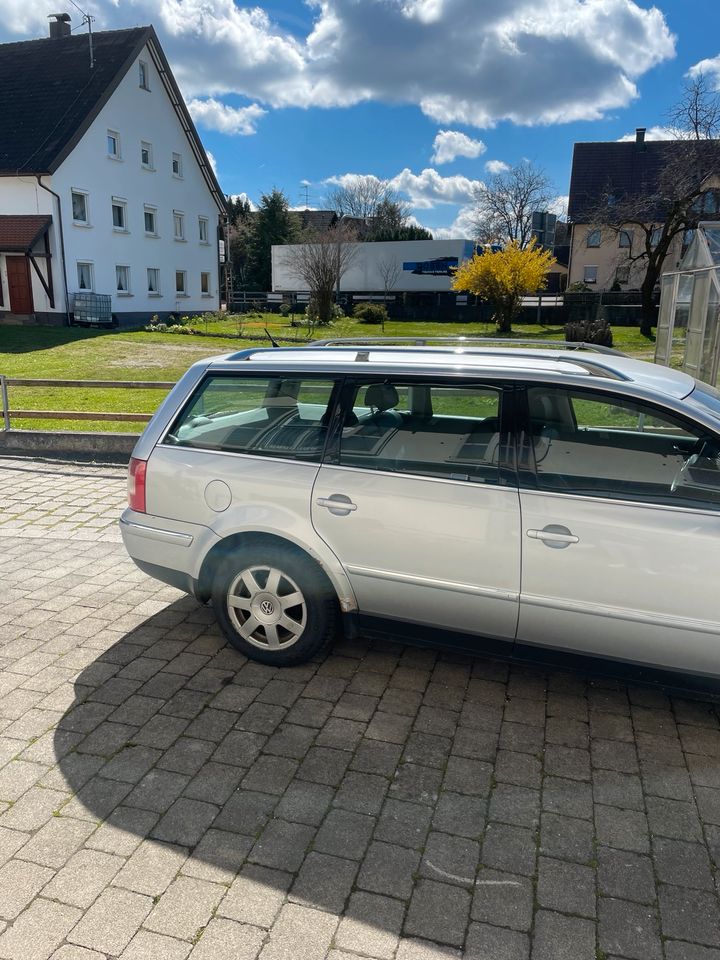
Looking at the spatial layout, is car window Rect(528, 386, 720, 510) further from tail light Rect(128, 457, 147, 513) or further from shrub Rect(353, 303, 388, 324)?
shrub Rect(353, 303, 388, 324)

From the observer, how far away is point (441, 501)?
357cm

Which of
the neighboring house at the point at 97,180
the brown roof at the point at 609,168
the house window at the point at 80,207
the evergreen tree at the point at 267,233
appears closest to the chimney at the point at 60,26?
the neighboring house at the point at 97,180

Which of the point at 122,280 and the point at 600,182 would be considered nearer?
the point at 122,280

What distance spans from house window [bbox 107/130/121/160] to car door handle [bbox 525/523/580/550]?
34.2 metres

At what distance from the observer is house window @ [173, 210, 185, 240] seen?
1474 inches

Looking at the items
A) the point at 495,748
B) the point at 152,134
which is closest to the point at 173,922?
the point at 495,748

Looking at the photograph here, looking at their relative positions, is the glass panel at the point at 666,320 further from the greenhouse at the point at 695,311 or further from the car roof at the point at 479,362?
the car roof at the point at 479,362

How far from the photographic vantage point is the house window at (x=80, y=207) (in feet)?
99.1

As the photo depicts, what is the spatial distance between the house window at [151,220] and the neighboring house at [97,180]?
5 centimetres

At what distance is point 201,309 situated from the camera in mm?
40094

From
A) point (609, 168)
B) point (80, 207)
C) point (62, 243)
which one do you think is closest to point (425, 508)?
point (62, 243)

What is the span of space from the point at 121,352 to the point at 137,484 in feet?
69.5

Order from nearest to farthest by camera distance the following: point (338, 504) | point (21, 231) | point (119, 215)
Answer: point (338, 504) < point (21, 231) < point (119, 215)

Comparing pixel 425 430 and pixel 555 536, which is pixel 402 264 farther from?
pixel 555 536
